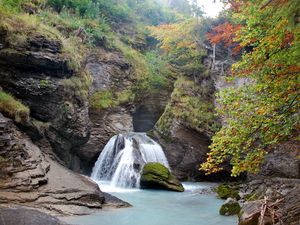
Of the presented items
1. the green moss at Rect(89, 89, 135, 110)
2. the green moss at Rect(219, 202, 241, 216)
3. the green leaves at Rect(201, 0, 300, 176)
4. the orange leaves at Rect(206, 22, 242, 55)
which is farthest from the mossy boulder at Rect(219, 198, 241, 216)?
the orange leaves at Rect(206, 22, 242, 55)

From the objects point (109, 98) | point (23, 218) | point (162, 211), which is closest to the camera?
point (23, 218)

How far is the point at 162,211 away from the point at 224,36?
1449 cm

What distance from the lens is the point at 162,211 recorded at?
1118 cm

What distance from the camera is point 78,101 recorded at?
53.5ft

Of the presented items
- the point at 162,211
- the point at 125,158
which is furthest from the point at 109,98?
the point at 162,211

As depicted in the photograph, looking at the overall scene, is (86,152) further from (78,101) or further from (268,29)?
(268,29)

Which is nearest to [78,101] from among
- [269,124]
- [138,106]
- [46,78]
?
[46,78]

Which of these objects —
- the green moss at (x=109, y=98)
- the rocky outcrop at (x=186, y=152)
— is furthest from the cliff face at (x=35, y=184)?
the green moss at (x=109, y=98)

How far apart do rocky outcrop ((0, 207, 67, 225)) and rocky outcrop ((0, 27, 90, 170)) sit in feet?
19.1

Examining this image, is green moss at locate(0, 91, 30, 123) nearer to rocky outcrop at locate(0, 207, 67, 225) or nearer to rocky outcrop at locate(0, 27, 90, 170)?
rocky outcrop at locate(0, 27, 90, 170)

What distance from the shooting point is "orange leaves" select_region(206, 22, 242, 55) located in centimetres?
2125

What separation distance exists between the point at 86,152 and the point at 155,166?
5.10 metres

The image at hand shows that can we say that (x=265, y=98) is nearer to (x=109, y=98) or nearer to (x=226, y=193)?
(x=226, y=193)

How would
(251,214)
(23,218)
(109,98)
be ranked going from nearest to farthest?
(251,214), (23,218), (109,98)
